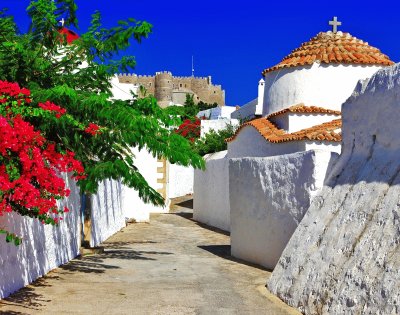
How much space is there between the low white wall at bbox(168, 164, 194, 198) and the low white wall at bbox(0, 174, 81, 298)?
79.4 ft

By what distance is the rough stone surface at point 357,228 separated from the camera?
20.7 feet

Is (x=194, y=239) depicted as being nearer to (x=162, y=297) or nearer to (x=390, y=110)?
(x=162, y=297)

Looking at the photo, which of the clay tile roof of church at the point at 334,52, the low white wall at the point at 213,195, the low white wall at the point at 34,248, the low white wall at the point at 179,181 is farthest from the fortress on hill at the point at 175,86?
the low white wall at the point at 34,248

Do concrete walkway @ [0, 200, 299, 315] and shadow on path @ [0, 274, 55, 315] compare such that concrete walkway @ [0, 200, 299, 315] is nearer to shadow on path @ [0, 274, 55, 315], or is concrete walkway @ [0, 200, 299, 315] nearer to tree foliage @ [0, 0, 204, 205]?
shadow on path @ [0, 274, 55, 315]

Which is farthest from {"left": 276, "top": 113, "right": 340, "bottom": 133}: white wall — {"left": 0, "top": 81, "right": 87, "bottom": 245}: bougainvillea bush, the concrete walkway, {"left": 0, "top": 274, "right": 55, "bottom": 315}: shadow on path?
{"left": 0, "top": 81, "right": 87, "bottom": 245}: bougainvillea bush

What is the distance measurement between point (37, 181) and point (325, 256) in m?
3.75

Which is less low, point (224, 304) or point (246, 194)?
point (246, 194)

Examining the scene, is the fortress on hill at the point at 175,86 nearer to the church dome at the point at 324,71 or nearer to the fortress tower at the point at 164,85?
the fortress tower at the point at 164,85

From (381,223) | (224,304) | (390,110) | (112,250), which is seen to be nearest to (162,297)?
(224,304)

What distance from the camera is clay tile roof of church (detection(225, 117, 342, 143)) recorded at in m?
15.4

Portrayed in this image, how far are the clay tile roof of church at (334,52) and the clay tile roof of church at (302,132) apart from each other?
1.96 metres

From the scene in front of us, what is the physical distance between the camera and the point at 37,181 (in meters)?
6.77

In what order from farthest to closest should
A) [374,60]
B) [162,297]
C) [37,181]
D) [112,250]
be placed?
[374,60] < [112,250] < [162,297] < [37,181]

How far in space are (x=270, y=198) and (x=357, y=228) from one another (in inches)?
159
